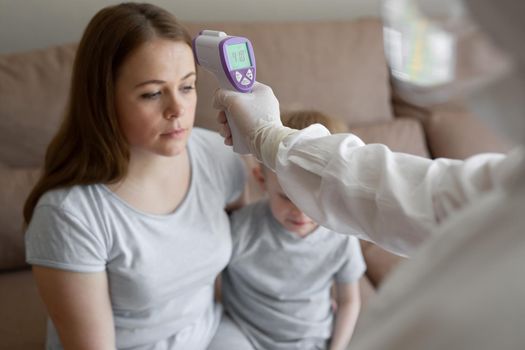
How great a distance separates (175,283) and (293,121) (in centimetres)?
45

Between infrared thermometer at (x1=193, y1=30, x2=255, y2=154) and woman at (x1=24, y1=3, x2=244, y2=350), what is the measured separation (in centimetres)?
19

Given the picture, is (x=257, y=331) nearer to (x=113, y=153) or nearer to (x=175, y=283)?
(x=175, y=283)

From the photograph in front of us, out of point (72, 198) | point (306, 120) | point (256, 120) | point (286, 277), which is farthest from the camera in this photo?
point (286, 277)

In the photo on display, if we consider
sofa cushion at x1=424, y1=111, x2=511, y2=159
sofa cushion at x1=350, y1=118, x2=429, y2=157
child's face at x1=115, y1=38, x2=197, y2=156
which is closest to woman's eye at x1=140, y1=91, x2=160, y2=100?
child's face at x1=115, y1=38, x2=197, y2=156

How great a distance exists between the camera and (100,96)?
50.3 inches

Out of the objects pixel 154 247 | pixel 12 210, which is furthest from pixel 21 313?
pixel 154 247

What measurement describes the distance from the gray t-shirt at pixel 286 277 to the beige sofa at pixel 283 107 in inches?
10.2

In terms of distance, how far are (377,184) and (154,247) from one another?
667 millimetres

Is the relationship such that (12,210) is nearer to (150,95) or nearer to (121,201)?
(121,201)

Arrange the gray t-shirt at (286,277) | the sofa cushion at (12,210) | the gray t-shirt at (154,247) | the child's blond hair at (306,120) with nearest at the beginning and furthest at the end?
the gray t-shirt at (154,247), the child's blond hair at (306,120), the gray t-shirt at (286,277), the sofa cushion at (12,210)

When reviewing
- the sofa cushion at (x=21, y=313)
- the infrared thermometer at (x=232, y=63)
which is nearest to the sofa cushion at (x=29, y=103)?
the sofa cushion at (x=21, y=313)

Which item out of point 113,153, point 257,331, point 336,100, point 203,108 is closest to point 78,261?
point 113,153

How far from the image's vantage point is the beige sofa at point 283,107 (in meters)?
1.79

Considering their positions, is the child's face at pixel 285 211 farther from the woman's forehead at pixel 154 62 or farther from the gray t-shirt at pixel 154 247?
the woman's forehead at pixel 154 62
